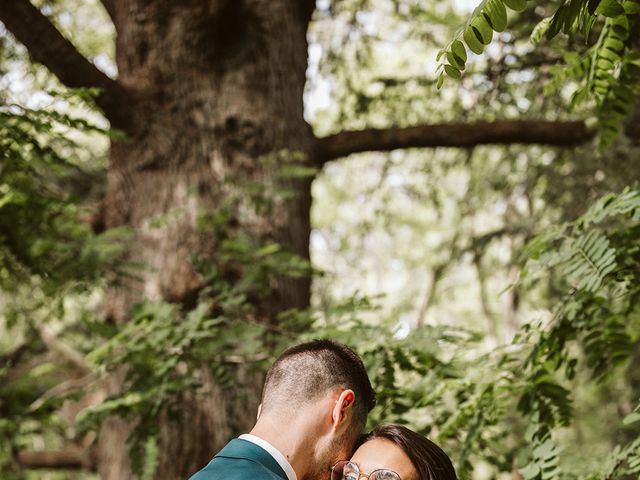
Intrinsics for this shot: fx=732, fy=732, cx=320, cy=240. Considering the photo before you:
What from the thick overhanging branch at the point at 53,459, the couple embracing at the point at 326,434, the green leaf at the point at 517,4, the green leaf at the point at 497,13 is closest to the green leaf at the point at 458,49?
the green leaf at the point at 497,13

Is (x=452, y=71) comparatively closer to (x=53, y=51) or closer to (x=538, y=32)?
(x=538, y=32)

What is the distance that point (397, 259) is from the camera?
24.6 m

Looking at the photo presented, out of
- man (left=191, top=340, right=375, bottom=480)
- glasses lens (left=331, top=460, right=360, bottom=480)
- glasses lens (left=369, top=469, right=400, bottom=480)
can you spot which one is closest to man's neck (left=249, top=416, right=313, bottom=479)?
man (left=191, top=340, right=375, bottom=480)

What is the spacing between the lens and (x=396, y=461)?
8.63ft

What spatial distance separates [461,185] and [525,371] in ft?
50.8

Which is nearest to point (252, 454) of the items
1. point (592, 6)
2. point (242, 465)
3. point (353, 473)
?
point (242, 465)

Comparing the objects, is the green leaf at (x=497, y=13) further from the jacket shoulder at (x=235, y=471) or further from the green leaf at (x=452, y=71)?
the jacket shoulder at (x=235, y=471)

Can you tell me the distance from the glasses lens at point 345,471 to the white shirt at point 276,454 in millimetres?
196

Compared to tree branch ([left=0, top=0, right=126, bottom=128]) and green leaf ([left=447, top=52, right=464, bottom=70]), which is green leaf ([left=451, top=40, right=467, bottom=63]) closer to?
green leaf ([left=447, top=52, right=464, bottom=70])

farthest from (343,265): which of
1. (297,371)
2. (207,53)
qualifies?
(297,371)

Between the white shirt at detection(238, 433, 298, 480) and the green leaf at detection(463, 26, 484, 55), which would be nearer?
the green leaf at detection(463, 26, 484, 55)

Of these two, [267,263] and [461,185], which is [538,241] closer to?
[267,263]

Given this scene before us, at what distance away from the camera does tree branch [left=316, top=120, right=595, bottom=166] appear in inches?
244

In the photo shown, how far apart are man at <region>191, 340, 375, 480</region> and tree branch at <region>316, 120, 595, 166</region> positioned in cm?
349
